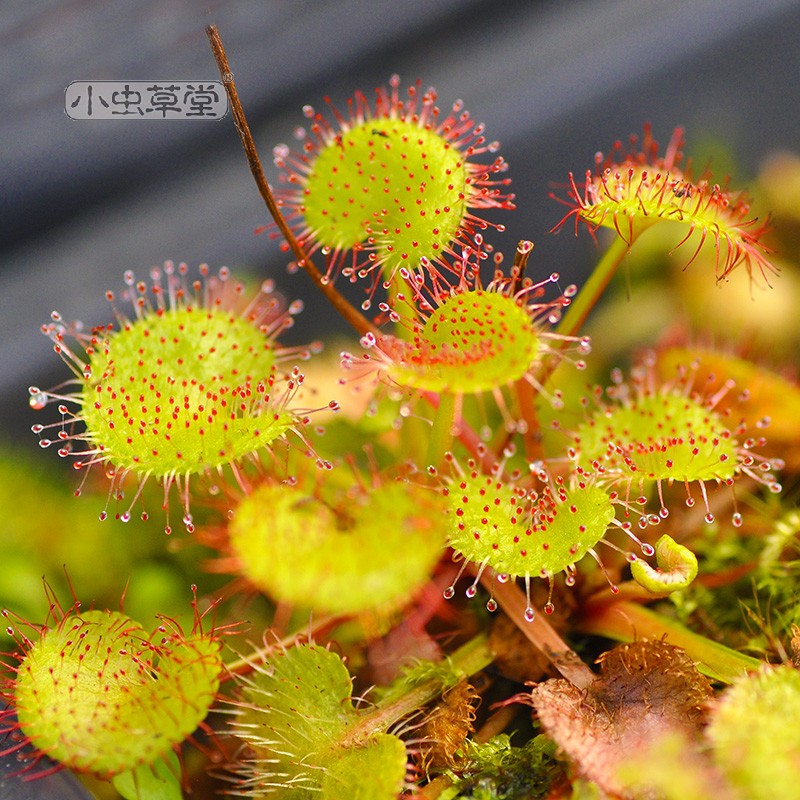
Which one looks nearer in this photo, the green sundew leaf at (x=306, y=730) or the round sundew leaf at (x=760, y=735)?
the round sundew leaf at (x=760, y=735)

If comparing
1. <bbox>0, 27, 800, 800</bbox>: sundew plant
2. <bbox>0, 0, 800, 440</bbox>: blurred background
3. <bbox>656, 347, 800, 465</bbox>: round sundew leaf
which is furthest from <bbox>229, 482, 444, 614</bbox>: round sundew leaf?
<bbox>0, 0, 800, 440</bbox>: blurred background

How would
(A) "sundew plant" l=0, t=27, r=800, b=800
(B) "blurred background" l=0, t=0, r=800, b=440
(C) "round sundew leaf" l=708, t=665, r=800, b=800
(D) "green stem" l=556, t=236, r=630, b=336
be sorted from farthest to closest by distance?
(B) "blurred background" l=0, t=0, r=800, b=440 < (D) "green stem" l=556, t=236, r=630, b=336 < (A) "sundew plant" l=0, t=27, r=800, b=800 < (C) "round sundew leaf" l=708, t=665, r=800, b=800

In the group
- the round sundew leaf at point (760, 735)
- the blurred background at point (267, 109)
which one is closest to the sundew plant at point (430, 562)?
the round sundew leaf at point (760, 735)

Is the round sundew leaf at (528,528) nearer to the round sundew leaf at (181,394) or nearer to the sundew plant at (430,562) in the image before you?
the sundew plant at (430,562)

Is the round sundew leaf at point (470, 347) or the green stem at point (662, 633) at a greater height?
the round sundew leaf at point (470, 347)

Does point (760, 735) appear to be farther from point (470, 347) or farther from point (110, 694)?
point (110, 694)

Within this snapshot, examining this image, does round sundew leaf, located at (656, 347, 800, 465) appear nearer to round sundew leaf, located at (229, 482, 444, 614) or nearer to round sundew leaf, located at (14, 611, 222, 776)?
round sundew leaf, located at (229, 482, 444, 614)
